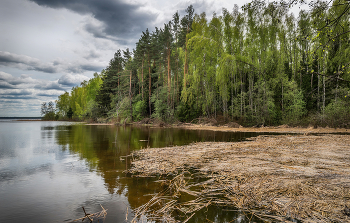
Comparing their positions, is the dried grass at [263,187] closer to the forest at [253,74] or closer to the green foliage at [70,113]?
the forest at [253,74]

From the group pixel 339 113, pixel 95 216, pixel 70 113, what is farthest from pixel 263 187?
pixel 70 113

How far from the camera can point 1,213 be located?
3.29m

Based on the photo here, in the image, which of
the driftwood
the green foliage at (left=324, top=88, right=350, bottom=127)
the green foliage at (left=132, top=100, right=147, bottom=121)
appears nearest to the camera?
the driftwood

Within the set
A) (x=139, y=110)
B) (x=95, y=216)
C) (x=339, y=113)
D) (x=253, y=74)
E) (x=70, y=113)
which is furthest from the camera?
(x=70, y=113)

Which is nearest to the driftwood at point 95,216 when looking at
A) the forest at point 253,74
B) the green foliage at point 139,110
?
the forest at point 253,74

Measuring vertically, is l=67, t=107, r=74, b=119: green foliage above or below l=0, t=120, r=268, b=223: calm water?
above

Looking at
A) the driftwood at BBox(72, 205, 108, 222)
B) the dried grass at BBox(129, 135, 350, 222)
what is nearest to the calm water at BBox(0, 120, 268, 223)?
the driftwood at BBox(72, 205, 108, 222)

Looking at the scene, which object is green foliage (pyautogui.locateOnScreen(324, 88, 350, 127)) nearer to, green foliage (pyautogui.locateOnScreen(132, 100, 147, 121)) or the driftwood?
the driftwood

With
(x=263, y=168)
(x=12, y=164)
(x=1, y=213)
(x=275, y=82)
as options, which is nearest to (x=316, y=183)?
(x=263, y=168)

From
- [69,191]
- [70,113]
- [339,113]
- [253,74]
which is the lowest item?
[69,191]

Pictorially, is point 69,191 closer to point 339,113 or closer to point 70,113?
point 339,113

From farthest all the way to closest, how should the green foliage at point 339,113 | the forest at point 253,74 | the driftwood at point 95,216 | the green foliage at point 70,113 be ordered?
the green foliage at point 70,113
the forest at point 253,74
the green foliage at point 339,113
the driftwood at point 95,216

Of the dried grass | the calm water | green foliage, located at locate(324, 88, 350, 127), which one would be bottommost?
the calm water

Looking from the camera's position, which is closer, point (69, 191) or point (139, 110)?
point (69, 191)
